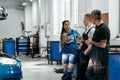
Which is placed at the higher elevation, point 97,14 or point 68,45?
point 97,14

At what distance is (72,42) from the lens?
7.25 meters

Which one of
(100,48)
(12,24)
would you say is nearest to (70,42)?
(100,48)

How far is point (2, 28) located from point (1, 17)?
67.5 ft

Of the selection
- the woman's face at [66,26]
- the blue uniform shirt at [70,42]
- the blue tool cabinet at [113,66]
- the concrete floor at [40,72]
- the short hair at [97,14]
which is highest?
the short hair at [97,14]

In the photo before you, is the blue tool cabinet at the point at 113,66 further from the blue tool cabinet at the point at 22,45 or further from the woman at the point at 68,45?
the blue tool cabinet at the point at 22,45

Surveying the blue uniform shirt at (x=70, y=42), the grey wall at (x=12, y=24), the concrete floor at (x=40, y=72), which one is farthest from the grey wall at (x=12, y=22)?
the blue uniform shirt at (x=70, y=42)

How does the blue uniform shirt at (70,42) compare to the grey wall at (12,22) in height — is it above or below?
below

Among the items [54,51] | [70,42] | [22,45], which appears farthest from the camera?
[22,45]

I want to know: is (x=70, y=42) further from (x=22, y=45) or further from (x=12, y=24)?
(x=12, y=24)

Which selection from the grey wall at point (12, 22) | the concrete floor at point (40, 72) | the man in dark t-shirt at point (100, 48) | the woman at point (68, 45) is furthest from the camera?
the grey wall at point (12, 22)

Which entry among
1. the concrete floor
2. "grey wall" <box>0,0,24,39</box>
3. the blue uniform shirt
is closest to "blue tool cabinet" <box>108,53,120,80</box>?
the blue uniform shirt

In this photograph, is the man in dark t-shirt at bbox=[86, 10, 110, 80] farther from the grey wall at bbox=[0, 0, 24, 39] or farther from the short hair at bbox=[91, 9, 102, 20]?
the grey wall at bbox=[0, 0, 24, 39]

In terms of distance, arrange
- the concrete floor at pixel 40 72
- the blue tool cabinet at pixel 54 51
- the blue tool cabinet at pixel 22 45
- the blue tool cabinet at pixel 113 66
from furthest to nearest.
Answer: the blue tool cabinet at pixel 22 45, the blue tool cabinet at pixel 54 51, the concrete floor at pixel 40 72, the blue tool cabinet at pixel 113 66

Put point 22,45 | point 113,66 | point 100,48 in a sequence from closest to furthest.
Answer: point 100,48 < point 113,66 < point 22,45
